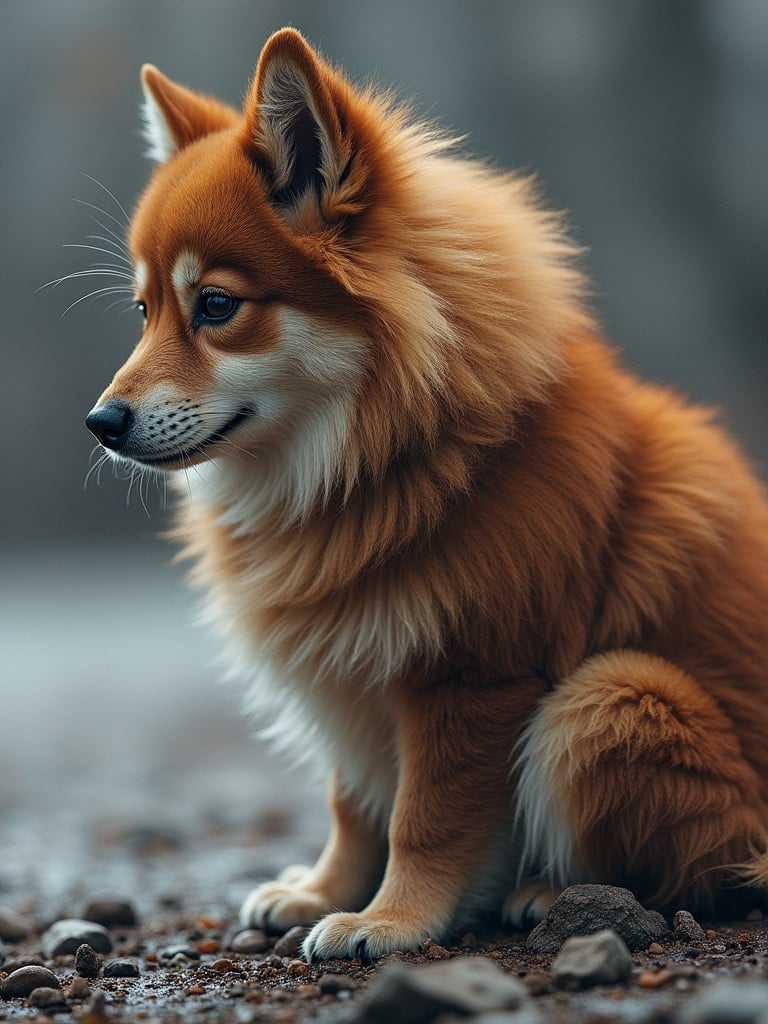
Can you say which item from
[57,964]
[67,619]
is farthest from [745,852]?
[67,619]

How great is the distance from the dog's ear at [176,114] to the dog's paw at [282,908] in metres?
2.41

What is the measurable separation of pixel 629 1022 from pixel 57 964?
1.83 metres

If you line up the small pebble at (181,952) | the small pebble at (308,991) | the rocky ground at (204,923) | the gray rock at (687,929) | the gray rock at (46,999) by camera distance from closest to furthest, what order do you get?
1. the rocky ground at (204,923)
2. the small pebble at (308,991)
3. the gray rock at (46,999)
4. the gray rock at (687,929)
5. the small pebble at (181,952)

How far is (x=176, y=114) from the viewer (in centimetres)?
366

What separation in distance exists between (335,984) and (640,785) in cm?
94

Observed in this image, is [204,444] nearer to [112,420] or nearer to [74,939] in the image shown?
[112,420]

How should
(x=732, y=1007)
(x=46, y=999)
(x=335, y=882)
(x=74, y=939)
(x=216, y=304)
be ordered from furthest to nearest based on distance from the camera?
(x=335, y=882)
(x=74, y=939)
(x=216, y=304)
(x=46, y=999)
(x=732, y=1007)

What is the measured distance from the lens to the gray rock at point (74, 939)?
10.8ft

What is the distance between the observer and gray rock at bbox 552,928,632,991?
231 cm

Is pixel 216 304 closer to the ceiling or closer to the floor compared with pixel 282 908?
closer to the ceiling

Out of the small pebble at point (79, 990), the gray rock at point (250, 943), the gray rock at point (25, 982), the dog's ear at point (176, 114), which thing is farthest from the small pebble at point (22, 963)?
the dog's ear at point (176, 114)

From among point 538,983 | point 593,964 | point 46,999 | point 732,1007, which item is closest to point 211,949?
point 46,999

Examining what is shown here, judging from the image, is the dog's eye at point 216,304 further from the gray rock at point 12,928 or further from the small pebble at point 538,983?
the gray rock at point 12,928

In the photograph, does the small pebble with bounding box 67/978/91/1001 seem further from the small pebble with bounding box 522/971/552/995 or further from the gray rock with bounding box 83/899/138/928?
the small pebble with bounding box 522/971/552/995
